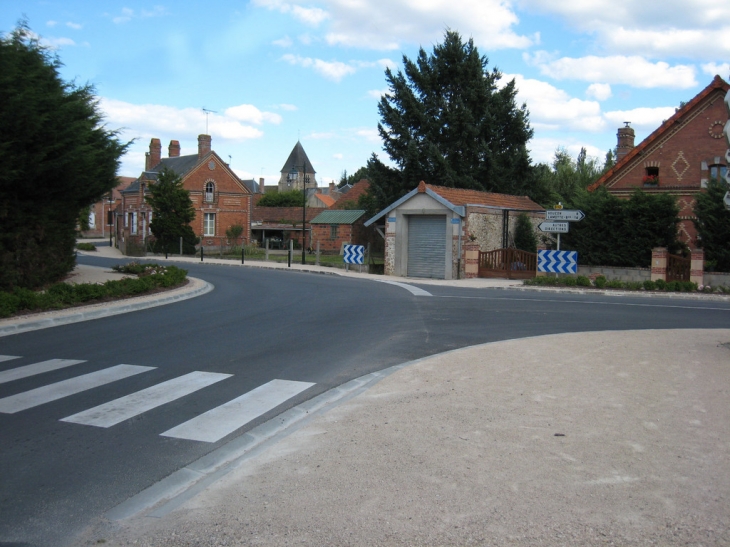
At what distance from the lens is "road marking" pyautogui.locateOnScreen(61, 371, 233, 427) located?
6.10 metres

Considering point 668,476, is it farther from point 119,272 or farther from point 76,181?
point 119,272

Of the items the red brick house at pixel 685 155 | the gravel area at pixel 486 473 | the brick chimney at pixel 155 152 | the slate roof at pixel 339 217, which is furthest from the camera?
the brick chimney at pixel 155 152

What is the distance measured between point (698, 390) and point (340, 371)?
4.10m

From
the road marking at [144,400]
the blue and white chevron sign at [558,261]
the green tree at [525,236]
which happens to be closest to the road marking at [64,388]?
the road marking at [144,400]

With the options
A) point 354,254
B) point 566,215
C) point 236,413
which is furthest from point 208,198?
point 236,413

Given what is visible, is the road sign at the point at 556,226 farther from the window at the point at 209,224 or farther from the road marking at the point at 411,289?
the window at the point at 209,224

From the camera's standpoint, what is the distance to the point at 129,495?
14.5 feet

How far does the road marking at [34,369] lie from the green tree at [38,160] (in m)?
7.31

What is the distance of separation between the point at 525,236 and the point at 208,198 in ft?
106

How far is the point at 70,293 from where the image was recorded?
579 inches

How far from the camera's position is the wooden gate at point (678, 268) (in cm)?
2239

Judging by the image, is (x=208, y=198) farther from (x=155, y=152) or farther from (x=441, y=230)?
(x=441, y=230)

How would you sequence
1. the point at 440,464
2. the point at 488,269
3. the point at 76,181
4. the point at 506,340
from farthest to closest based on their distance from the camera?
the point at 488,269 → the point at 76,181 → the point at 506,340 → the point at 440,464

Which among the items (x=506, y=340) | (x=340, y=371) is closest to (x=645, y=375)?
(x=506, y=340)
